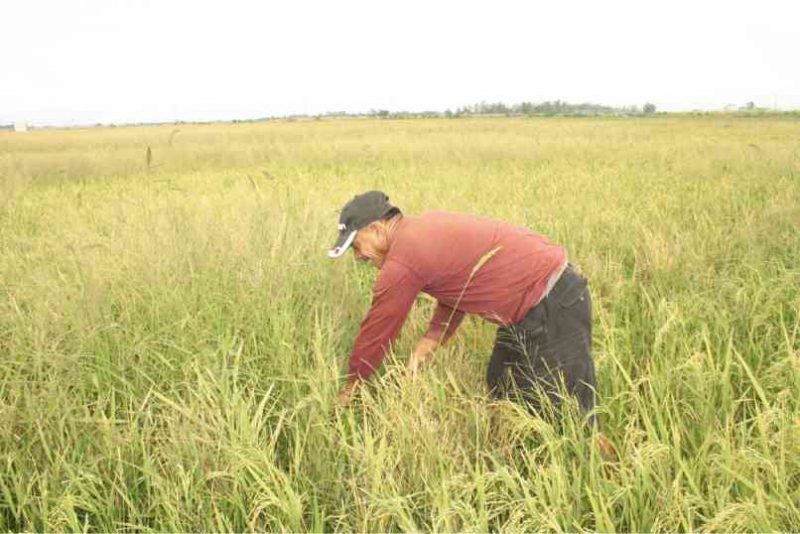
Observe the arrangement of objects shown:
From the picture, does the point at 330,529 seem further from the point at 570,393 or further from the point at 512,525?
the point at 570,393

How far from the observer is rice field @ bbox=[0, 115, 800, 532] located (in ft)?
5.19

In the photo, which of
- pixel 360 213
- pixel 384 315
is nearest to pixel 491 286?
pixel 384 315

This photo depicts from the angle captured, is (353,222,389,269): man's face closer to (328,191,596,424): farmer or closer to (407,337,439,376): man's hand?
(328,191,596,424): farmer

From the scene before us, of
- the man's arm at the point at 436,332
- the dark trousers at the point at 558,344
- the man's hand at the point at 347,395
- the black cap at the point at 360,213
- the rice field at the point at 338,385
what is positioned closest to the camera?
the rice field at the point at 338,385

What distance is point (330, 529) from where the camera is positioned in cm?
173

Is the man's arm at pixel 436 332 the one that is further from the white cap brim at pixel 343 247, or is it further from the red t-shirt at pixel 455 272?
the white cap brim at pixel 343 247

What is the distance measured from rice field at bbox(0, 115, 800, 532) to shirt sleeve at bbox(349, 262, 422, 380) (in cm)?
11

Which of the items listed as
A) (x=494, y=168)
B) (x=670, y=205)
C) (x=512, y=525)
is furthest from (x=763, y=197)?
(x=512, y=525)

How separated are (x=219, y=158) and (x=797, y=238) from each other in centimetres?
1205

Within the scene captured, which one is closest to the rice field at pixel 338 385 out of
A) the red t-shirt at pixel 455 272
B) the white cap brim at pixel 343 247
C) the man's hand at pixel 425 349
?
the man's hand at pixel 425 349

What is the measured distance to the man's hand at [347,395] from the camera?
1.98 meters

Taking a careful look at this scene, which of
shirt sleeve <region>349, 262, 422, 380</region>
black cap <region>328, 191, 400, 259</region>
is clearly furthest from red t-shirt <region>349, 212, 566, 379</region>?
black cap <region>328, 191, 400, 259</region>

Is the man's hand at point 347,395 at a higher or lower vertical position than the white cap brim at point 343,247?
lower

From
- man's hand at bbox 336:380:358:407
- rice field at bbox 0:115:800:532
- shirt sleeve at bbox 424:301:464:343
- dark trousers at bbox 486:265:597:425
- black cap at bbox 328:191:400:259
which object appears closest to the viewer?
rice field at bbox 0:115:800:532
